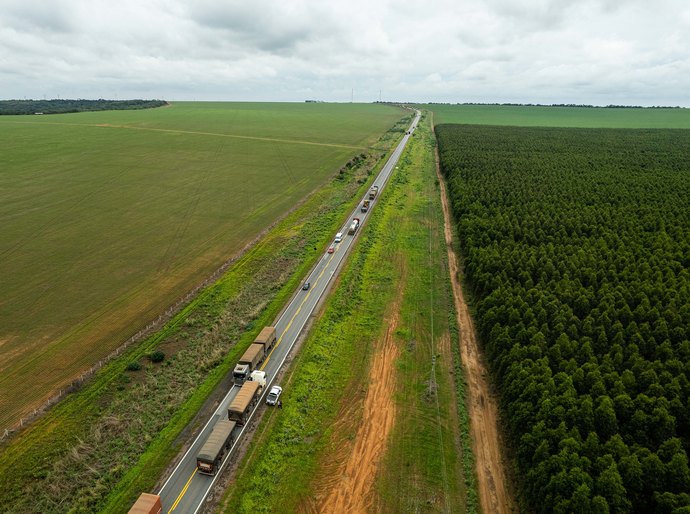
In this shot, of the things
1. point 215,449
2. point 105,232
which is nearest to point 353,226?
point 105,232

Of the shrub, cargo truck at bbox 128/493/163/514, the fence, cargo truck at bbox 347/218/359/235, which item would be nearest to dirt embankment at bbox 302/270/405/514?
cargo truck at bbox 128/493/163/514

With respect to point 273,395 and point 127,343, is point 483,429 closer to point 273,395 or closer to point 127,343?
point 273,395

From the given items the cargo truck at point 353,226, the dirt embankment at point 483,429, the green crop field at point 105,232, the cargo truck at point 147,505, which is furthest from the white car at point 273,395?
the cargo truck at point 353,226

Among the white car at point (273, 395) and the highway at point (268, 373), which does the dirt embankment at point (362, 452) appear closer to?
the white car at point (273, 395)

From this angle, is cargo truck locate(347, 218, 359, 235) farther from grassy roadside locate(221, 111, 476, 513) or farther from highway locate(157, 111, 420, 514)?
grassy roadside locate(221, 111, 476, 513)

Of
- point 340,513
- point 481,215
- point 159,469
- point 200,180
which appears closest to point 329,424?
point 340,513

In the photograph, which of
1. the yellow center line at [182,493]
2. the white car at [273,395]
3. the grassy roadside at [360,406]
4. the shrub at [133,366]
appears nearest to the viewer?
the yellow center line at [182,493]
